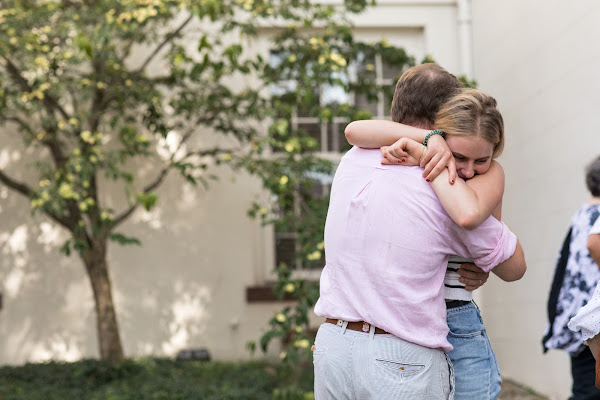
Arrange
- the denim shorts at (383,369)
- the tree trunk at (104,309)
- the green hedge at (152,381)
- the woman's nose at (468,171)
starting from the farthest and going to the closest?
the tree trunk at (104,309), the green hedge at (152,381), the woman's nose at (468,171), the denim shorts at (383,369)

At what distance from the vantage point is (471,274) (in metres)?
2.15

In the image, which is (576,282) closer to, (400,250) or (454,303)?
(454,303)

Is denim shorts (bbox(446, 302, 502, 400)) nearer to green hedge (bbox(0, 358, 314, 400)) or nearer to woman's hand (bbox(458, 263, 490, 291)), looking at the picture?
woman's hand (bbox(458, 263, 490, 291))

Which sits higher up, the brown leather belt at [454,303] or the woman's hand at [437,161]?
the woman's hand at [437,161]

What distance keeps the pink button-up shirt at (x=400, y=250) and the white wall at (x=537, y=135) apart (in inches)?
148

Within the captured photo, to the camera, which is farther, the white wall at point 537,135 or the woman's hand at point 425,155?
the white wall at point 537,135

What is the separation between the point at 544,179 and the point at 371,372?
4.98 m

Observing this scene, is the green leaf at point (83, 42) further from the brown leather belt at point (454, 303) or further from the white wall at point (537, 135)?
the brown leather belt at point (454, 303)

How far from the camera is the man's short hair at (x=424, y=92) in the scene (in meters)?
2.11

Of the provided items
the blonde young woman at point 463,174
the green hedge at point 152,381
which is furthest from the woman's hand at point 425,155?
the green hedge at point 152,381

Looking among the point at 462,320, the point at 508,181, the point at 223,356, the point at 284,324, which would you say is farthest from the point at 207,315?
A: the point at 462,320

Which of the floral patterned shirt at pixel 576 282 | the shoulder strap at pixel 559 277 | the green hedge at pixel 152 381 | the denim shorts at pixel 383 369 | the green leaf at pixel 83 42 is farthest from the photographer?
the green hedge at pixel 152 381

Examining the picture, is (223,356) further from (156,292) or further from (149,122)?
(149,122)

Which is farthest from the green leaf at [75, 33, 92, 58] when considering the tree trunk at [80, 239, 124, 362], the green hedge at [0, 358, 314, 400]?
the green hedge at [0, 358, 314, 400]
